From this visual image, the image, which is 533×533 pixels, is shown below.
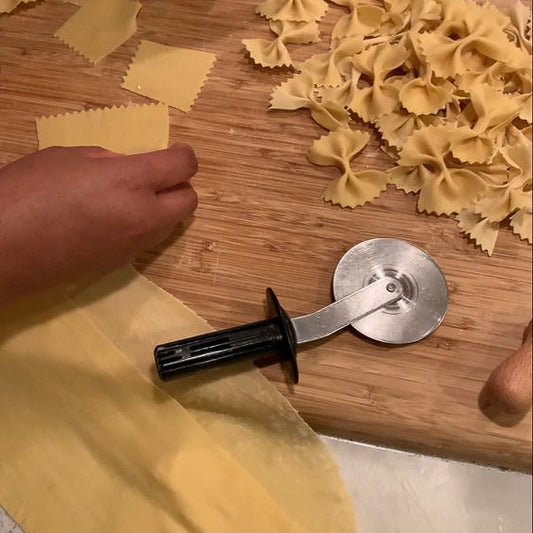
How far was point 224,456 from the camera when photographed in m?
0.64

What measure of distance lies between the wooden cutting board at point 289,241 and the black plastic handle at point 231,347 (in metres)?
0.05

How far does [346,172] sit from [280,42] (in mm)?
176

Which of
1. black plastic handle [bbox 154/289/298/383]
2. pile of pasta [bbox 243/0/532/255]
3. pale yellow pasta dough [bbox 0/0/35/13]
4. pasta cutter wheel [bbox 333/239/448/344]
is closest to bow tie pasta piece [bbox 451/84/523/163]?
pile of pasta [bbox 243/0/532/255]

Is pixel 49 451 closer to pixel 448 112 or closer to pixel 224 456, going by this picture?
pixel 224 456

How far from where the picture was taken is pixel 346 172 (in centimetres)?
68

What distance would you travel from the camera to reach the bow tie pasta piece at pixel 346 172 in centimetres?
68

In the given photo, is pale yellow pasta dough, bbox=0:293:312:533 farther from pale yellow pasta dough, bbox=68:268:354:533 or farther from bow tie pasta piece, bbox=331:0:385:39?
bow tie pasta piece, bbox=331:0:385:39

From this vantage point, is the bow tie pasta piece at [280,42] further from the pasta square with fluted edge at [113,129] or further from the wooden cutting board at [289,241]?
the pasta square with fluted edge at [113,129]

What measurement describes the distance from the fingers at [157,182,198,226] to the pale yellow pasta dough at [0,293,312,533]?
14 cm

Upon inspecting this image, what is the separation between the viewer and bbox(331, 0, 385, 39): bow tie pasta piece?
74 cm

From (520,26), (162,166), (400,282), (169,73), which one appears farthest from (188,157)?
(520,26)

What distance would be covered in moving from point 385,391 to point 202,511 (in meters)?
0.20

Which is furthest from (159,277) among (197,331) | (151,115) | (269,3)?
(269,3)

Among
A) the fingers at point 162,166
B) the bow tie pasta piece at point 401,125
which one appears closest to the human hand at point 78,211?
the fingers at point 162,166
